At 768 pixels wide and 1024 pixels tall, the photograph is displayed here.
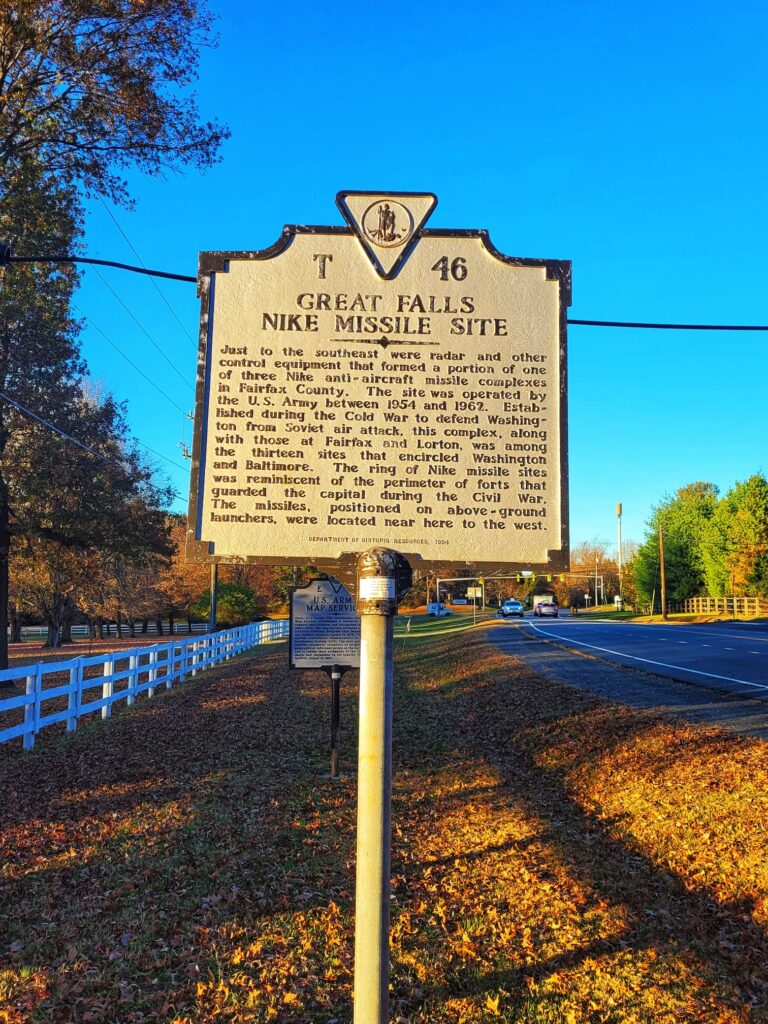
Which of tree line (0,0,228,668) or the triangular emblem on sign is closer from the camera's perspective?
the triangular emblem on sign

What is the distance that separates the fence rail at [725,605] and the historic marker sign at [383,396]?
62.0 metres

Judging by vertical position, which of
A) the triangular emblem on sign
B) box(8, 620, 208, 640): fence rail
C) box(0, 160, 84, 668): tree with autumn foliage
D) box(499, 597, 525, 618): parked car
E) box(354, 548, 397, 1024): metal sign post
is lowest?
box(8, 620, 208, 640): fence rail

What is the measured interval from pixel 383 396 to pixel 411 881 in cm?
407

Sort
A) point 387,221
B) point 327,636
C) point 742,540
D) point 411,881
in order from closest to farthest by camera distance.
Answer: point 387,221 < point 411,881 < point 327,636 < point 742,540

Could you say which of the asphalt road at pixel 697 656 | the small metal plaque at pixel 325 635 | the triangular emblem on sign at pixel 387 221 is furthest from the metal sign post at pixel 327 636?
the asphalt road at pixel 697 656

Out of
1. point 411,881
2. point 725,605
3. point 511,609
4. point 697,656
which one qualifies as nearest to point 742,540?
point 725,605

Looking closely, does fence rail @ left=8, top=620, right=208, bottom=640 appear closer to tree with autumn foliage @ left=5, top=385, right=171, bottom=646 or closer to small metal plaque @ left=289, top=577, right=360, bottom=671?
tree with autumn foliage @ left=5, top=385, right=171, bottom=646

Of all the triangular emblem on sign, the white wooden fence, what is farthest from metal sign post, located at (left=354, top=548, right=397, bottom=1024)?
the white wooden fence

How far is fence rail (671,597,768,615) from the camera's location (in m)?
58.1

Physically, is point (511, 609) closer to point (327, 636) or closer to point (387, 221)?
point (327, 636)

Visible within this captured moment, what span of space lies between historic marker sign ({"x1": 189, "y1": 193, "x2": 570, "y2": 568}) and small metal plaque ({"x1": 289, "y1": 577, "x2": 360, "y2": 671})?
6.19 meters

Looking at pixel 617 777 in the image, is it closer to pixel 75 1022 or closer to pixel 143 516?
pixel 75 1022

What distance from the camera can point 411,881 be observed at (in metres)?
5.62

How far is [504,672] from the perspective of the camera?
18.9 meters
